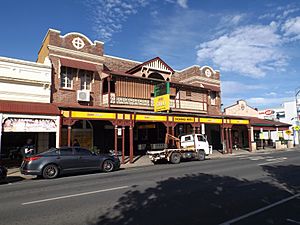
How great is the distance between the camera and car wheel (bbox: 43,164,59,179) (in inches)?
484

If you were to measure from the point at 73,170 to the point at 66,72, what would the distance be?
33.6 ft

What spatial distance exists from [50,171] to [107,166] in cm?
307

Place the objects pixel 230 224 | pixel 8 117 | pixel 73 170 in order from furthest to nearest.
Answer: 1. pixel 8 117
2. pixel 73 170
3. pixel 230 224

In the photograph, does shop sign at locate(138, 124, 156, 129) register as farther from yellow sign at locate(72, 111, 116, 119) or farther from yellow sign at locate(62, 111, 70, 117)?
yellow sign at locate(62, 111, 70, 117)

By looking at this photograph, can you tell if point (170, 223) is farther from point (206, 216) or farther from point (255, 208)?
point (255, 208)

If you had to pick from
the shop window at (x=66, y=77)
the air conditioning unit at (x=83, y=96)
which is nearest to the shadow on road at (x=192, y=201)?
the air conditioning unit at (x=83, y=96)

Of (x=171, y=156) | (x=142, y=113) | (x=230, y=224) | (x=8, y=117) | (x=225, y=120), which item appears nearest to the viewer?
(x=230, y=224)

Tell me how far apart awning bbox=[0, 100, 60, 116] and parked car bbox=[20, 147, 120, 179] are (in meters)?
3.79

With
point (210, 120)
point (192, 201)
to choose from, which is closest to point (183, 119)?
point (210, 120)

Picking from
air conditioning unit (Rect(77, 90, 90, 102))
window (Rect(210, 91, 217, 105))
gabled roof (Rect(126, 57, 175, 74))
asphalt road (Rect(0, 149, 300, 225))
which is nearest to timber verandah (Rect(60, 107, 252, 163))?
air conditioning unit (Rect(77, 90, 90, 102))

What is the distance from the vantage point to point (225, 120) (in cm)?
2728

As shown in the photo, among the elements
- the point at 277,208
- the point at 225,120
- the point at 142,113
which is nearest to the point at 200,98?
the point at 225,120

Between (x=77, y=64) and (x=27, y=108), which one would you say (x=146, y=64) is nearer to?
(x=77, y=64)

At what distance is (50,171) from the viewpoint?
12469 millimetres
